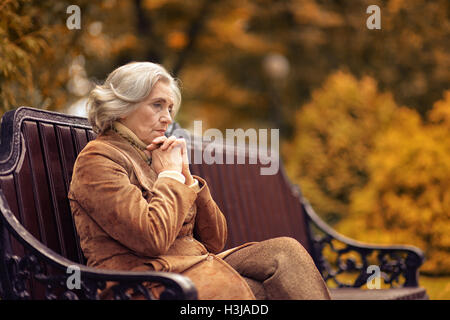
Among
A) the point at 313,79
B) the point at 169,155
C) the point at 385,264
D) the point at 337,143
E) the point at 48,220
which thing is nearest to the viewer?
the point at 169,155

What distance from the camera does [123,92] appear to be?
278cm

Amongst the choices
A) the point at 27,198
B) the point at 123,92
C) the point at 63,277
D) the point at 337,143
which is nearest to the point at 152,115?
the point at 123,92

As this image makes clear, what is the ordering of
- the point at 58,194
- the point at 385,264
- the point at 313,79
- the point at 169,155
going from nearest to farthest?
the point at 169,155, the point at 58,194, the point at 385,264, the point at 313,79

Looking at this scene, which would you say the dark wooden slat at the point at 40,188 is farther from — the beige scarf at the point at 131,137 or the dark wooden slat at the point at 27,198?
the beige scarf at the point at 131,137

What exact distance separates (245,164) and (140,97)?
7.59 feet

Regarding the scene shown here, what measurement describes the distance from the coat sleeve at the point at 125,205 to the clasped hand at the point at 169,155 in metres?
0.18

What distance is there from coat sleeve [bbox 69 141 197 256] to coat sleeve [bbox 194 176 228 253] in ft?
1.30

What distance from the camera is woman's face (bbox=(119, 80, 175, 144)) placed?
2812mm

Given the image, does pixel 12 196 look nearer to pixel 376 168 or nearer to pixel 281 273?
pixel 281 273

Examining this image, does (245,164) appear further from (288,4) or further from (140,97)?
(288,4)

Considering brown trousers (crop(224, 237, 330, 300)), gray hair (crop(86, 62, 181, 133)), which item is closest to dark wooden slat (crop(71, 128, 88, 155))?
gray hair (crop(86, 62, 181, 133))

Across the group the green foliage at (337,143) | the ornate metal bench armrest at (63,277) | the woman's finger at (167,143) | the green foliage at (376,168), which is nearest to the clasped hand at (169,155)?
the woman's finger at (167,143)

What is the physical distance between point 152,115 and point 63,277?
89 centimetres

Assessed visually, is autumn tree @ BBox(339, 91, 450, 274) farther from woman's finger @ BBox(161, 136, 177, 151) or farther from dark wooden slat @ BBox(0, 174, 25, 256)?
dark wooden slat @ BBox(0, 174, 25, 256)
